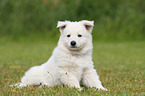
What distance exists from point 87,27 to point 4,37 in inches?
665

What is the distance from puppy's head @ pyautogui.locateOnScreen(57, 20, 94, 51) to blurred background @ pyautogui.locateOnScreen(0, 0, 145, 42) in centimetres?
1521

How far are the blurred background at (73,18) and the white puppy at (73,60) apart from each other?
15.2 m

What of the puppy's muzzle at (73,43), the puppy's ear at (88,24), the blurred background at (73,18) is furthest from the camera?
the blurred background at (73,18)

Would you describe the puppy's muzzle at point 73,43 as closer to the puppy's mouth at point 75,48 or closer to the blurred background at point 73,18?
the puppy's mouth at point 75,48

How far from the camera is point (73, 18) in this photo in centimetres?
2181

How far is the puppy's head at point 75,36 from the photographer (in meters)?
5.70

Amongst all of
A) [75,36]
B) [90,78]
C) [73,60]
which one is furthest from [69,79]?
[75,36]

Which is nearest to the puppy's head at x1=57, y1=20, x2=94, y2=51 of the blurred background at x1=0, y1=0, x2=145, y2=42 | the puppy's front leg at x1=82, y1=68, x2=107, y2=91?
the puppy's front leg at x1=82, y1=68, x2=107, y2=91

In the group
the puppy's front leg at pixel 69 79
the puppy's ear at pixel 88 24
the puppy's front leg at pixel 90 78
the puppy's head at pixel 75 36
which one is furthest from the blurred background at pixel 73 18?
the puppy's front leg at pixel 69 79

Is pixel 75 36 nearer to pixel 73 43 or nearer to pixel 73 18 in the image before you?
pixel 73 43

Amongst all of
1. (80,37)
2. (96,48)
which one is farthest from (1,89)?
(96,48)

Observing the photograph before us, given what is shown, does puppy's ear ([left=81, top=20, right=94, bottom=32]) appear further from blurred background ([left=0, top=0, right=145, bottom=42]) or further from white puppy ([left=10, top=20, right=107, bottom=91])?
blurred background ([left=0, top=0, right=145, bottom=42])

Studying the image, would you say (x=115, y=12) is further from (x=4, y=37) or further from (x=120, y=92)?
(x=120, y=92)

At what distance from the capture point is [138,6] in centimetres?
2298
